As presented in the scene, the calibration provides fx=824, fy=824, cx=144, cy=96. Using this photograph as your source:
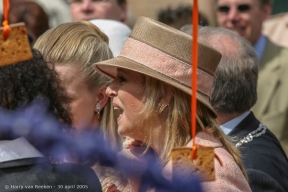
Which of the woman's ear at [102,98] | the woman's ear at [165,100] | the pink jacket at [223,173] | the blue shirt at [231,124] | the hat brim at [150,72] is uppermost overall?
the hat brim at [150,72]

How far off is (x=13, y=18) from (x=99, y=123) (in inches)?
87.2

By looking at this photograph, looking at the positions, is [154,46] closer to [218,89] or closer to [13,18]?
[218,89]

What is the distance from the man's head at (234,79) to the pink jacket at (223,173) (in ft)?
2.78

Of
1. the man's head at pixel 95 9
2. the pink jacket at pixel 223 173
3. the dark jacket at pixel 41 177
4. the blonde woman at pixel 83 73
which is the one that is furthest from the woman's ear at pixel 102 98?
the man's head at pixel 95 9

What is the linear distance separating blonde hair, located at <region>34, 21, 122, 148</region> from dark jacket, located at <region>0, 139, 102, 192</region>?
0.85m

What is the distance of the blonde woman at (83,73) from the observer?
3.57m

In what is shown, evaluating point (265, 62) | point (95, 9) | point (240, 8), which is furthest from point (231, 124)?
point (95, 9)

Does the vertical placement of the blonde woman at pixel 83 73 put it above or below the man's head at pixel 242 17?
above

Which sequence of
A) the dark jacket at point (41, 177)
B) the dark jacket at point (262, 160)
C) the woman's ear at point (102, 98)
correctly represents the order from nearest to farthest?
1. the dark jacket at point (41, 177)
2. the dark jacket at point (262, 160)
3. the woman's ear at point (102, 98)

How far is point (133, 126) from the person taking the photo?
3.08 metres

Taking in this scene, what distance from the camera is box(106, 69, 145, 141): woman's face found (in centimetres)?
307

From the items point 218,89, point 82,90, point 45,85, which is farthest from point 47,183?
point 218,89

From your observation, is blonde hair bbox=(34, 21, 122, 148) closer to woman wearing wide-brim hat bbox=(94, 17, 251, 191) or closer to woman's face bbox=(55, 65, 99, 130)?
woman's face bbox=(55, 65, 99, 130)

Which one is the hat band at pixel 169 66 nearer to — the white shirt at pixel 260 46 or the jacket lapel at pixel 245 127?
the jacket lapel at pixel 245 127
